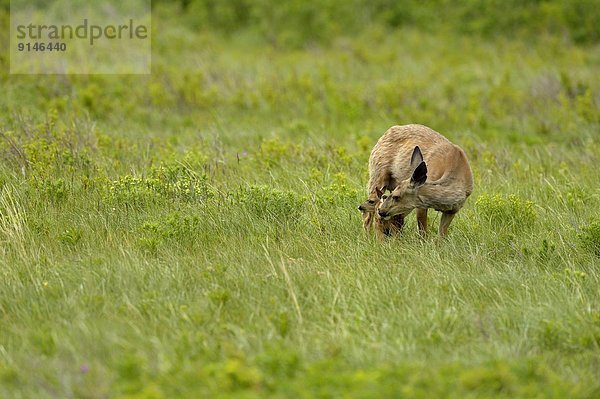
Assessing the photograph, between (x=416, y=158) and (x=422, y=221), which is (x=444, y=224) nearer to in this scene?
(x=422, y=221)

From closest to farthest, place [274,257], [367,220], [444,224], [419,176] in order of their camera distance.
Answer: [419,176]
[274,257]
[444,224]
[367,220]

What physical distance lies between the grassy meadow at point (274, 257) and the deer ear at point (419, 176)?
610mm

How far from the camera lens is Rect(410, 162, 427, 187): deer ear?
23.1 feet

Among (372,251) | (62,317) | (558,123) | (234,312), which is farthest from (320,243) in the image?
(558,123)

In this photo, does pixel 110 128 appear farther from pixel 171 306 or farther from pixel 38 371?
pixel 38 371

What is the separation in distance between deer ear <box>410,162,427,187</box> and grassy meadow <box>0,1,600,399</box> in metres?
0.61

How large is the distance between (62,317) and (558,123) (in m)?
9.88

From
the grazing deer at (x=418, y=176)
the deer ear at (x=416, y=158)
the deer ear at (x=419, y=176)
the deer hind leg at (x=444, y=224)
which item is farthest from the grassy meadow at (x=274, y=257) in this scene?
the deer ear at (x=416, y=158)

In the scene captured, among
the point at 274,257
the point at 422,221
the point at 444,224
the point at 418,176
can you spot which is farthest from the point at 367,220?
the point at 274,257

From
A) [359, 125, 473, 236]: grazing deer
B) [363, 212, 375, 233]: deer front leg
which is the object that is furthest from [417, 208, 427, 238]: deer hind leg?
[363, 212, 375, 233]: deer front leg

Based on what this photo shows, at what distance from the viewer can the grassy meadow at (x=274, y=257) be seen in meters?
5.21

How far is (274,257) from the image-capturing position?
728cm

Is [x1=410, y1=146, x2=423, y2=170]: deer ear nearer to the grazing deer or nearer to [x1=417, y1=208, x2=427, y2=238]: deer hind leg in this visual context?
the grazing deer

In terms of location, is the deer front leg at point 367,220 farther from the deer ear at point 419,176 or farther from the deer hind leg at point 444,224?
the deer ear at point 419,176
